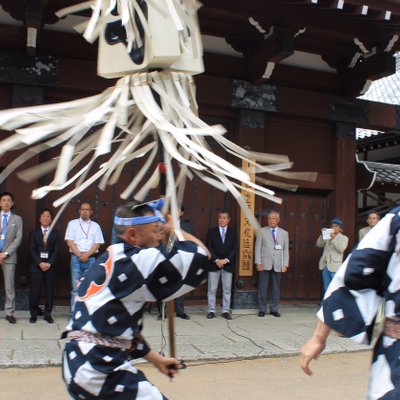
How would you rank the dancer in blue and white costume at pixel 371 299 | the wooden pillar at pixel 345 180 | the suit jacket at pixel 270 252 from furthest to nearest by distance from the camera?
the wooden pillar at pixel 345 180 < the suit jacket at pixel 270 252 < the dancer in blue and white costume at pixel 371 299

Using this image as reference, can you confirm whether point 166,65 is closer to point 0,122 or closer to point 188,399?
point 0,122

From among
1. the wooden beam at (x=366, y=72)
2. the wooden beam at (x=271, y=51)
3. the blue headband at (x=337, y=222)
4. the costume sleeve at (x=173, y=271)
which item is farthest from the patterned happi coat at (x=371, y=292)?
the wooden beam at (x=366, y=72)

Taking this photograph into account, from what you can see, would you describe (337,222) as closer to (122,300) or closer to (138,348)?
(138,348)

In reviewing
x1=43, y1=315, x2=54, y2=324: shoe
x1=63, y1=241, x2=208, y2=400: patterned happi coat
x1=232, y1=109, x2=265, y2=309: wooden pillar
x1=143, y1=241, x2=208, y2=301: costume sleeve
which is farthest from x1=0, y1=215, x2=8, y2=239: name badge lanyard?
x1=143, y1=241, x2=208, y2=301: costume sleeve

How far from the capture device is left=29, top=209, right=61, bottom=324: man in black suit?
6781mm

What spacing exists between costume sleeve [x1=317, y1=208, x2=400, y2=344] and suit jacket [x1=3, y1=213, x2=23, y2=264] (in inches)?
212

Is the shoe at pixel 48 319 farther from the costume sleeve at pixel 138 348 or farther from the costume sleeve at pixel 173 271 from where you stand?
the costume sleeve at pixel 173 271

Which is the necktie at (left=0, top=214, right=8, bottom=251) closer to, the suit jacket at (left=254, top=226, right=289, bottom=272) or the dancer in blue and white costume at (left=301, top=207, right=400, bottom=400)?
the suit jacket at (left=254, top=226, right=289, bottom=272)

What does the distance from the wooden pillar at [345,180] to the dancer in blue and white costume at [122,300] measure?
22.2 feet

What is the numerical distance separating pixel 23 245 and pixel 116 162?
5.43 meters

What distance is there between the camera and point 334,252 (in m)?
8.04

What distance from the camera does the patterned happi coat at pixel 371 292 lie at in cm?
201

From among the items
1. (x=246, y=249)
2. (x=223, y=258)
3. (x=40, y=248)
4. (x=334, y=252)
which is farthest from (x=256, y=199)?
(x=40, y=248)

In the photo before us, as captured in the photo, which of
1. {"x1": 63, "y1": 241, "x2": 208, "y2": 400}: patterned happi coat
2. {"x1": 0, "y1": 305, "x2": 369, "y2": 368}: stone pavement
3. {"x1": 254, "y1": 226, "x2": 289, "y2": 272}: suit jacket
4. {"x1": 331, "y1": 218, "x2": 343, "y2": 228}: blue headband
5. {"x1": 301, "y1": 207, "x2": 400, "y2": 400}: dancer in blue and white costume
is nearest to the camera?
{"x1": 301, "y1": 207, "x2": 400, "y2": 400}: dancer in blue and white costume
